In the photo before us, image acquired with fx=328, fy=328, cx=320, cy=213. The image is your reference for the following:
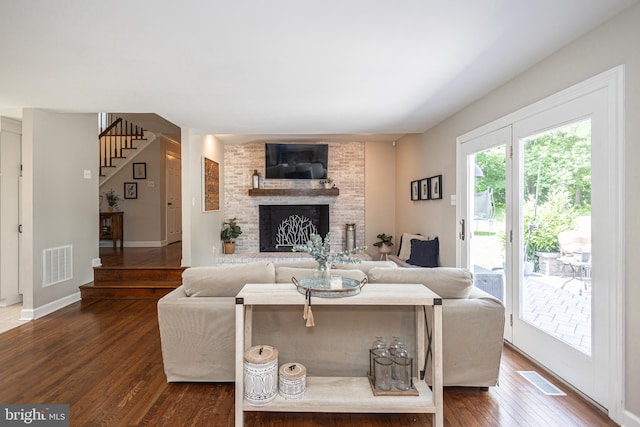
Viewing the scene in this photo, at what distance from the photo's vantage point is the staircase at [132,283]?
4.42m

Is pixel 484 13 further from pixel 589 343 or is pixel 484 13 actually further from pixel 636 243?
pixel 589 343

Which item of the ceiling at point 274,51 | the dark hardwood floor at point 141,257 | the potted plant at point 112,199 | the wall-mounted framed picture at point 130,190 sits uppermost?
the ceiling at point 274,51

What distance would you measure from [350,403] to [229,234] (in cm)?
497

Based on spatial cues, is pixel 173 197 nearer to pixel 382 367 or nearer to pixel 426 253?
Answer: pixel 426 253

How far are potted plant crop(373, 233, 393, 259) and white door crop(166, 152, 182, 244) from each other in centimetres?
478

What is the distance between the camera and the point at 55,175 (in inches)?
158

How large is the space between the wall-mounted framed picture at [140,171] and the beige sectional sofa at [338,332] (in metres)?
5.98

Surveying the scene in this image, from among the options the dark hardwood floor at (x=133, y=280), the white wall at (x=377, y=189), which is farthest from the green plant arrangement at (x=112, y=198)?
the white wall at (x=377, y=189)

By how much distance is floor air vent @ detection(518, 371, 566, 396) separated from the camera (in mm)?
2178

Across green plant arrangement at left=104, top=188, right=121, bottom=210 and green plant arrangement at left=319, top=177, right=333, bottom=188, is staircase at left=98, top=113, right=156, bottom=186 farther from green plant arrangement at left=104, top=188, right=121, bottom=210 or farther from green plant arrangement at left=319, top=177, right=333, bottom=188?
green plant arrangement at left=319, top=177, right=333, bottom=188

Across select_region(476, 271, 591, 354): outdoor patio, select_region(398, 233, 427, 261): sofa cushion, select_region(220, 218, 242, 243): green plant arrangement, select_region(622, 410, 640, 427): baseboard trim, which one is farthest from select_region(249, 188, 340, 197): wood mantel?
select_region(622, 410, 640, 427): baseboard trim

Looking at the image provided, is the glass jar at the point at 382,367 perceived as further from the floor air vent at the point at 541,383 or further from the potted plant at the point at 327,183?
the potted plant at the point at 327,183

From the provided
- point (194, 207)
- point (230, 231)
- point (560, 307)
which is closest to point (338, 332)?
point (560, 307)

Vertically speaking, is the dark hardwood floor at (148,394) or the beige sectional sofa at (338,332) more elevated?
the beige sectional sofa at (338,332)
